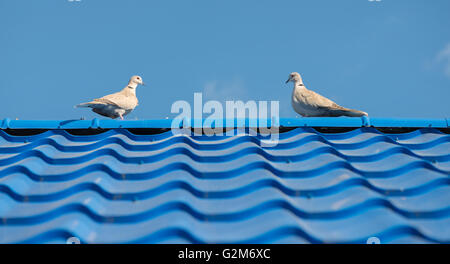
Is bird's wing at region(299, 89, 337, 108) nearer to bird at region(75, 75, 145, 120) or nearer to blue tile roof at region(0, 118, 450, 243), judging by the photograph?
blue tile roof at region(0, 118, 450, 243)

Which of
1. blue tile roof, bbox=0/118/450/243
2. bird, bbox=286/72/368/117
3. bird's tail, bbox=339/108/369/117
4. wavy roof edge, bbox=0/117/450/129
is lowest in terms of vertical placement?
blue tile roof, bbox=0/118/450/243

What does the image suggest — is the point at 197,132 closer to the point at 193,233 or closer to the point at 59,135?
the point at 59,135

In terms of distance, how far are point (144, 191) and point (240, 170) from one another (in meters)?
0.65

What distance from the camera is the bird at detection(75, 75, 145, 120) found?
523cm

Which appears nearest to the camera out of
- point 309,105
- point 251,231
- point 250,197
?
point 251,231

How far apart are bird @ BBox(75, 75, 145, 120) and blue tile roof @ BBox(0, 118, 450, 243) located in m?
1.72

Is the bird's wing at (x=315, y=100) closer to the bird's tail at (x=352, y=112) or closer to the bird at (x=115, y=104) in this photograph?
the bird's tail at (x=352, y=112)

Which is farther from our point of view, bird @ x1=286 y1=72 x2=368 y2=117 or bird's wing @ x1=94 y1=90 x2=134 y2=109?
bird's wing @ x1=94 y1=90 x2=134 y2=109

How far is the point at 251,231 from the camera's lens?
2061 millimetres

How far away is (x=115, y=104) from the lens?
5.42 m

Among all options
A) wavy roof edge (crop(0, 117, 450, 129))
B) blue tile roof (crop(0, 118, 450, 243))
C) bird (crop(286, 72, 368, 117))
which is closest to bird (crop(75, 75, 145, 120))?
wavy roof edge (crop(0, 117, 450, 129))

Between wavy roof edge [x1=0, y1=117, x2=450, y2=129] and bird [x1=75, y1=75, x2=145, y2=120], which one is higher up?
bird [x1=75, y1=75, x2=145, y2=120]
